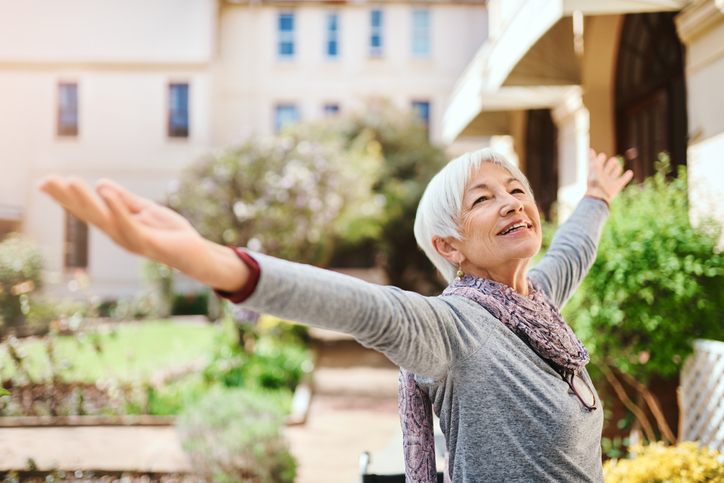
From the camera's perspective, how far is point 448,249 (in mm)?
1573

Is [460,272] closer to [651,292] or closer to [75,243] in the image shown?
[651,292]

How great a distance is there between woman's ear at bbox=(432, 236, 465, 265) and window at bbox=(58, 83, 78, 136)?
1803 cm

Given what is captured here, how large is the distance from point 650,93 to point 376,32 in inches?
603

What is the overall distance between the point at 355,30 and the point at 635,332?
1746cm

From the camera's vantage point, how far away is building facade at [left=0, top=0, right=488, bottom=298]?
55.1ft

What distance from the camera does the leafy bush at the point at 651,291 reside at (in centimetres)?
342

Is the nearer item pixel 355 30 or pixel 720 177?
pixel 720 177

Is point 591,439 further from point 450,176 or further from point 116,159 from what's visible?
point 116,159

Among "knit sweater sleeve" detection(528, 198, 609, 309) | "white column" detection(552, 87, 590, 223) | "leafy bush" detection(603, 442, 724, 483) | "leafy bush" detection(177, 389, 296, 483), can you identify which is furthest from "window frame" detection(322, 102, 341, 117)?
"knit sweater sleeve" detection(528, 198, 609, 309)

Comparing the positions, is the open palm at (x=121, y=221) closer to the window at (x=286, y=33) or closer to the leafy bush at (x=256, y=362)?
the leafy bush at (x=256, y=362)

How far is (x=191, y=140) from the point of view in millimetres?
18219

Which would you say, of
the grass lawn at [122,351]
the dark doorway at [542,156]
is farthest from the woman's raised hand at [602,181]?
the dark doorway at [542,156]

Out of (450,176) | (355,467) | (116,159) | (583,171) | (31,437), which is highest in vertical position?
(116,159)

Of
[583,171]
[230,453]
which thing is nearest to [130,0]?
[583,171]
